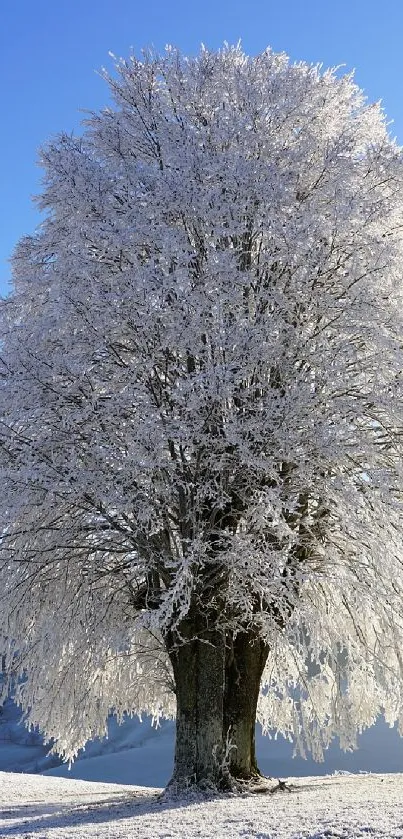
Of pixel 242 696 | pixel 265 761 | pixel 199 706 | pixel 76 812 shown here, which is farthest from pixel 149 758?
pixel 199 706

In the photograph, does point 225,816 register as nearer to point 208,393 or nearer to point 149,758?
point 208,393

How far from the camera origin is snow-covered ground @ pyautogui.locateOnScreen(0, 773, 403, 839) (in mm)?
7000

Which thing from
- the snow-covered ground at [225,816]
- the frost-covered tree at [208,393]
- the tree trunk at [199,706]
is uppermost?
the frost-covered tree at [208,393]

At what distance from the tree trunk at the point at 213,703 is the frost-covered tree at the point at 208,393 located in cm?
4

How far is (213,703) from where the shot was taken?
35.8 ft

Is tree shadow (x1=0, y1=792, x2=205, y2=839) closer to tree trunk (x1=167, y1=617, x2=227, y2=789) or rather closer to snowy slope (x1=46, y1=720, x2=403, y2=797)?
tree trunk (x1=167, y1=617, x2=227, y2=789)

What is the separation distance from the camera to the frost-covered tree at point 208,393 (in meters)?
9.99

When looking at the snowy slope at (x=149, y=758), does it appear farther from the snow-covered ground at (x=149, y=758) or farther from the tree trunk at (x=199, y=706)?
the tree trunk at (x=199, y=706)

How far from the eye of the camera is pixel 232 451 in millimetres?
10547

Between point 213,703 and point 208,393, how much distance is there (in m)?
4.26

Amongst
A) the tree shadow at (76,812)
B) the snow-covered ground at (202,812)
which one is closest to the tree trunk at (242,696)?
the snow-covered ground at (202,812)

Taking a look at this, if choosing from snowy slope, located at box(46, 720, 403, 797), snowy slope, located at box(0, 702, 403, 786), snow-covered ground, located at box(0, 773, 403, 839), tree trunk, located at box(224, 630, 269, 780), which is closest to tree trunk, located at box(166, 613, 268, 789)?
tree trunk, located at box(224, 630, 269, 780)

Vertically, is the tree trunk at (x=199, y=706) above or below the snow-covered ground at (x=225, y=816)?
above

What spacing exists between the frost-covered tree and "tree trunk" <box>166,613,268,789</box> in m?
0.04
